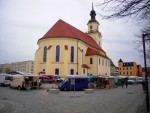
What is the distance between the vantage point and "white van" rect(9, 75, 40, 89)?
2659 cm

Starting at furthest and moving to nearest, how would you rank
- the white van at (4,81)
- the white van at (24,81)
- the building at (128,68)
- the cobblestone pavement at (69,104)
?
the building at (128,68), the white van at (4,81), the white van at (24,81), the cobblestone pavement at (69,104)

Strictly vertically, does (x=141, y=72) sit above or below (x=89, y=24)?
below

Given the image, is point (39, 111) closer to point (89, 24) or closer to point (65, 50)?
point (65, 50)

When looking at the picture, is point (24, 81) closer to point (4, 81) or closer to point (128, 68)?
point (4, 81)

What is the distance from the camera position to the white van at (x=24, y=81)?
26.6 metres

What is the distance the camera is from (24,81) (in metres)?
26.8

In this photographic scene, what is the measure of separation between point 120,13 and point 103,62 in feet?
158

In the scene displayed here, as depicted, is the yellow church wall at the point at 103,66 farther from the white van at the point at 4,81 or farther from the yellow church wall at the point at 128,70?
the yellow church wall at the point at 128,70

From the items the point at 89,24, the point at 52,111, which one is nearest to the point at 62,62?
the point at 89,24

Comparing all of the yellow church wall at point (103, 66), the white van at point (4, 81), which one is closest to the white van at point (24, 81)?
the white van at point (4, 81)

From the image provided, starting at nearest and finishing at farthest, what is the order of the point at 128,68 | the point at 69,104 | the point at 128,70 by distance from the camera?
the point at 69,104
the point at 128,68
the point at 128,70

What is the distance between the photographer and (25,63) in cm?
13200

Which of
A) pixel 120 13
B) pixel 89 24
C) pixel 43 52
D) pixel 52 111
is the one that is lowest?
pixel 52 111

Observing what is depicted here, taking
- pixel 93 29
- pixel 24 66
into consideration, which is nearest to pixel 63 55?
pixel 93 29
